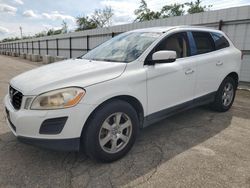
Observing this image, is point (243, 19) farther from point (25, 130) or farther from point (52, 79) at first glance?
point (25, 130)

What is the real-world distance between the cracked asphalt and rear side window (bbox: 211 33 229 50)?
5.51 ft

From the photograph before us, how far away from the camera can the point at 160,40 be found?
3223 millimetres

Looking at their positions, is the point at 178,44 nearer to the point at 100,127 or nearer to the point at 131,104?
the point at 131,104

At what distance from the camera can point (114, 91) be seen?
8.34 feet

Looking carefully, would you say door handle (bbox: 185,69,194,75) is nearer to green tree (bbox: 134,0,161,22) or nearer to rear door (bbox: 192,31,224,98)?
rear door (bbox: 192,31,224,98)

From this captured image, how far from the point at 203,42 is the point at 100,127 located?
270 cm

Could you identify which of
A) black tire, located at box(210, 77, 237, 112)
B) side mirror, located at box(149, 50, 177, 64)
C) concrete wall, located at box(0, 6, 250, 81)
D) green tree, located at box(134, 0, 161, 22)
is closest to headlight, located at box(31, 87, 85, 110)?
side mirror, located at box(149, 50, 177, 64)

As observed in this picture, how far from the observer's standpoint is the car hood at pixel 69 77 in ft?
7.81

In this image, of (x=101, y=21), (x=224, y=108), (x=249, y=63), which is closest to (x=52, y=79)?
(x=224, y=108)

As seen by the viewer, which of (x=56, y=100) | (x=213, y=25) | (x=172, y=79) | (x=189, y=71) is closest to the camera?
(x=56, y=100)

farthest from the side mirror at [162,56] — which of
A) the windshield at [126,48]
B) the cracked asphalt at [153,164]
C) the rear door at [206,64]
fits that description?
the cracked asphalt at [153,164]

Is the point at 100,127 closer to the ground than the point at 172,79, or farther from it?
closer to the ground

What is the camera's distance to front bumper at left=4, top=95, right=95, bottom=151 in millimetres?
2260

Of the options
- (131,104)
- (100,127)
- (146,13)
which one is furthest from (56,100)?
(146,13)
